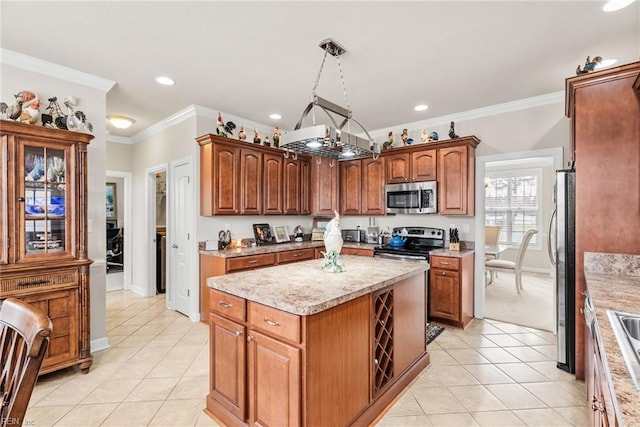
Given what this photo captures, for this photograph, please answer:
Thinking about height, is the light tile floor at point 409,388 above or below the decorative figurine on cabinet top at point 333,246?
below

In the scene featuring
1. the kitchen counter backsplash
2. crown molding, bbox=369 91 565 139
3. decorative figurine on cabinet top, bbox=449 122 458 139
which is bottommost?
the kitchen counter backsplash

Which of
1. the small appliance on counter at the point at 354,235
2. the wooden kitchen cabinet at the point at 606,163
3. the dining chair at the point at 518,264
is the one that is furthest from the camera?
the small appliance on counter at the point at 354,235

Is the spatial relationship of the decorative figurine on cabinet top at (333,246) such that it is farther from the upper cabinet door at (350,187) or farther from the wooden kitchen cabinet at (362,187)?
the upper cabinet door at (350,187)

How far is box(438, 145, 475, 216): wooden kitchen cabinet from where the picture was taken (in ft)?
12.9

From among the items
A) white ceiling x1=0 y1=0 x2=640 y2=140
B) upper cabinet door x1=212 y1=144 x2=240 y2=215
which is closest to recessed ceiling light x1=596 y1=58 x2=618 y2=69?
white ceiling x1=0 y1=0 x2=640 y2=140

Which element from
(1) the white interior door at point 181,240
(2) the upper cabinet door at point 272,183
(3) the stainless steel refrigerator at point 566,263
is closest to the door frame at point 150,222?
(1) the white interior door at point 181,240

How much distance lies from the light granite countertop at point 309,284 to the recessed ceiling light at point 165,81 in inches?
87.7

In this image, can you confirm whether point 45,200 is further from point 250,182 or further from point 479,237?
point 479,237

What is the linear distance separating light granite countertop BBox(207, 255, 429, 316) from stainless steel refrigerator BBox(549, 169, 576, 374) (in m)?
1.16

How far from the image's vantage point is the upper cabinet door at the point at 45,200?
242cm

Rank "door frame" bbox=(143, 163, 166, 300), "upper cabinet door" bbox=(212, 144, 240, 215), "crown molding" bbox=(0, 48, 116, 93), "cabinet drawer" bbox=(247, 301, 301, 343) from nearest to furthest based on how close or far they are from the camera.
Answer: "cabinet drawer" bbox=(247, 301, 301, 343) → "crown molding" bbox=(0, 48, 116, 93) → "upper cabinet door" bbox=(212, 144, 240, 215) → "door frame" bbox=(143, 163, 166, 300)

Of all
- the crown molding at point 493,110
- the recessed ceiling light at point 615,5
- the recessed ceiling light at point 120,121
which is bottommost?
the recessed ceiling light at point 120,121

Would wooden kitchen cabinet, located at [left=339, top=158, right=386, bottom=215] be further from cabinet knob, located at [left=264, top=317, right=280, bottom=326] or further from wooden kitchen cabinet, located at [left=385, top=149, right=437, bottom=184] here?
cabinet knob, located at [left=264, top=317, right=280, bottom=326]

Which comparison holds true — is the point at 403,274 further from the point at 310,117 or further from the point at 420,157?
the point at 310,117
